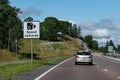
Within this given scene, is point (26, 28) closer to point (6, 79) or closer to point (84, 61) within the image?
point (84, 61)

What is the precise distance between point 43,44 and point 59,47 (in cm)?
904

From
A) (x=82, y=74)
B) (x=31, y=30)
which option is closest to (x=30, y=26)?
(x=31, y=30)

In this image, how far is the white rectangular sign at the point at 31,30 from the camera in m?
41.8

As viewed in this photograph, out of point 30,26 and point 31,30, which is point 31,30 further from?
point 30,26

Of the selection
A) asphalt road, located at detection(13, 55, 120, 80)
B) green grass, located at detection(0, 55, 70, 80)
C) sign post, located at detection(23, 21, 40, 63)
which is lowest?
asphalt road, located at detection(13, 55, 120, 80)

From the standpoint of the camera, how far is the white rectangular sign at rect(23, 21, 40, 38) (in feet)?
137

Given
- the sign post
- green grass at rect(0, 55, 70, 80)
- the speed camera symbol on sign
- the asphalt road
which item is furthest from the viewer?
the speed camera symbol on sign

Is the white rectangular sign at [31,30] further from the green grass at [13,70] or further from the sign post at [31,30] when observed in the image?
the green grass at [13,70]

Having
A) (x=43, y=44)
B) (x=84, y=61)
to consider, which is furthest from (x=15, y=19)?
(x=43, y=44)

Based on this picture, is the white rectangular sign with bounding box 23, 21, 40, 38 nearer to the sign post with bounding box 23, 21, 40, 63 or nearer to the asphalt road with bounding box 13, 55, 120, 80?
the sign post with bounding box 23, 21, 40, 63

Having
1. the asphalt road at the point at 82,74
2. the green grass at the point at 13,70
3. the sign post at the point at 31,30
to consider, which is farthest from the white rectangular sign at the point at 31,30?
the asphalt road at the point at 82,74

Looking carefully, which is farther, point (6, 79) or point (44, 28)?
point (44, 28)

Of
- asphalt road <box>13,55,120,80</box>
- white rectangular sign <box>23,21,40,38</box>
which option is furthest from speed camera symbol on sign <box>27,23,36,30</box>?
asphalt road <box>13,55,120,80</box>

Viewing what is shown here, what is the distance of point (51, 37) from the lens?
192 metres
